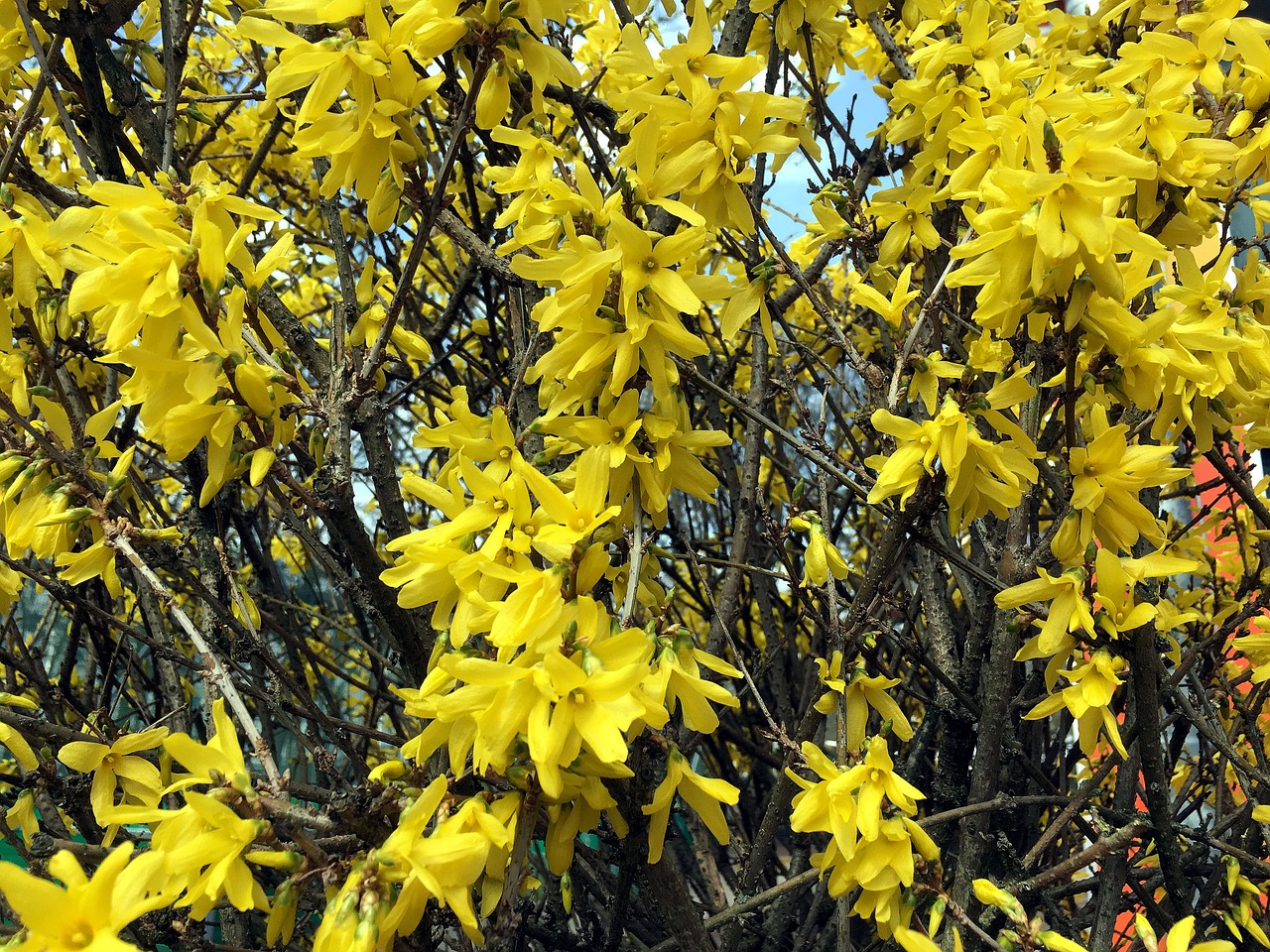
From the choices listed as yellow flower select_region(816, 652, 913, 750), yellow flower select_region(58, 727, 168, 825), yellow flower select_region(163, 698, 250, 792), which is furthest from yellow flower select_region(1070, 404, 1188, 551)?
yellow flower select_region(58, 727, 168, 825)

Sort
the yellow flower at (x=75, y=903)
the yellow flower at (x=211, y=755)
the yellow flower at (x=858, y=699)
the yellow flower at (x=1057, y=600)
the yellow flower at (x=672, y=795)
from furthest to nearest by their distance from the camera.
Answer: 1. the yellow flower at (x=858, y=699)
2. the yellow flower at (x=1057, y=600)
3. the yellow flower at (x=672, y=795)
4. the yellow flower at (x=211, y=755)
5. the yellow flower at (x=75, y=903)

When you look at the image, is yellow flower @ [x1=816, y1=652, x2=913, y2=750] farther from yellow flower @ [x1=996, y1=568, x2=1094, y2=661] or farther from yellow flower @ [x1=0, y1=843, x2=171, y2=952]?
yellow flower @ [x1=0, y1=843, x2=171, y2=952]

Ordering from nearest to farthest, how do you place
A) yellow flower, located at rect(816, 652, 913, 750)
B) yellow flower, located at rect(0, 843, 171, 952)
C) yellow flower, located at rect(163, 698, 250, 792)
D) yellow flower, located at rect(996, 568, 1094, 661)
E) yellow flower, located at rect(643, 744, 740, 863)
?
yellow flower, located at rect(0, 843, 171, 952) → yellow flower, located at rect(163, 698, 250, 792) → yellow flower, located at rect(643, 744, 740, 863) → yellow flower, located at rect(996, 568, 1094, 661) → yellow flower, located at rect(816, 652, 913, 750)

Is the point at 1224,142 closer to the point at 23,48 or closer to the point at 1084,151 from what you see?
the point at 1084,151

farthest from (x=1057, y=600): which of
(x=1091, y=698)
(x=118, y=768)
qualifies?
(x=118, y=768)

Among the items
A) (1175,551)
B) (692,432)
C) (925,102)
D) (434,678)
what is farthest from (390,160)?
(1175,551)

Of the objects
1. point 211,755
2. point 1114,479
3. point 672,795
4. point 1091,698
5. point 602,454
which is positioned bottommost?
point 1091,698

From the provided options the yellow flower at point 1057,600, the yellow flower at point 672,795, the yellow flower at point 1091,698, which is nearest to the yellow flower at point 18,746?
the yellow flower at point 672,795

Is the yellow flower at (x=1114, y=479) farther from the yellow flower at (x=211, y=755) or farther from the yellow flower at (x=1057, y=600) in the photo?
the yellow flower at (x=211, y=755)

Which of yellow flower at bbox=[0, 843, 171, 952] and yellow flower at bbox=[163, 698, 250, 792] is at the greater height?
yellow flower at bbox=[163, 698, 250, 792]

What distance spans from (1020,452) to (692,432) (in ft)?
1.61

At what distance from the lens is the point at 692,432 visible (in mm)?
1356

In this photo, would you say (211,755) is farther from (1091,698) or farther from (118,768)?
(1091,698)

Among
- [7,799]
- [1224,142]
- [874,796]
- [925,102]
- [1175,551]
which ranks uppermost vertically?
[925,102]
